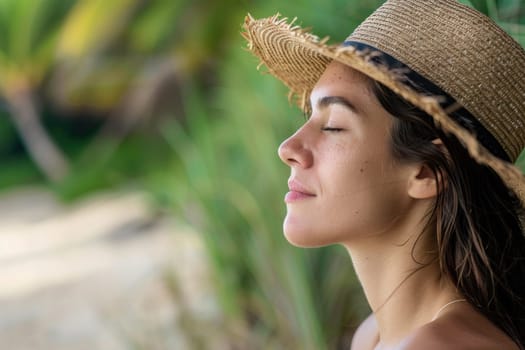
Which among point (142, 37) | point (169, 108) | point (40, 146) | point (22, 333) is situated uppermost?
point (142, 37)

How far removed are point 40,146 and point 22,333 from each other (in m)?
4.01

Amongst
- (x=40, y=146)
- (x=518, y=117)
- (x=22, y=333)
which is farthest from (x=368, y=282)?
(x=40, y=146)

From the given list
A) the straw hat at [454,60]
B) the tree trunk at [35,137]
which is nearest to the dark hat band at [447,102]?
the straw hat at [454,60]

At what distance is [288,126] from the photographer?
2748mm

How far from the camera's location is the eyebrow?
4.02 ft

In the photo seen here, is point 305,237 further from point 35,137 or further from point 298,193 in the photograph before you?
point 35,137

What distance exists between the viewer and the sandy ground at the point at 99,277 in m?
3.31

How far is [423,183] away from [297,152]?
7.2 inches

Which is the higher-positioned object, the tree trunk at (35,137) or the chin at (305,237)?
the chin at (305,237)

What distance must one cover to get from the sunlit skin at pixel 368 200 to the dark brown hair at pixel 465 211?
0.02m

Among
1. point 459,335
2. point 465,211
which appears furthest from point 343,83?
point 459,335

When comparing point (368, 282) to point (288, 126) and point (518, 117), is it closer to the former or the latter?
point (518, 117)

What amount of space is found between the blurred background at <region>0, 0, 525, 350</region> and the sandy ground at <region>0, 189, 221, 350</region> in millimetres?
16

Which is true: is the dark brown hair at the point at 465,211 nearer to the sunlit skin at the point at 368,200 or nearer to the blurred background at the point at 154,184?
the sunlit skin at the point at 368,200
